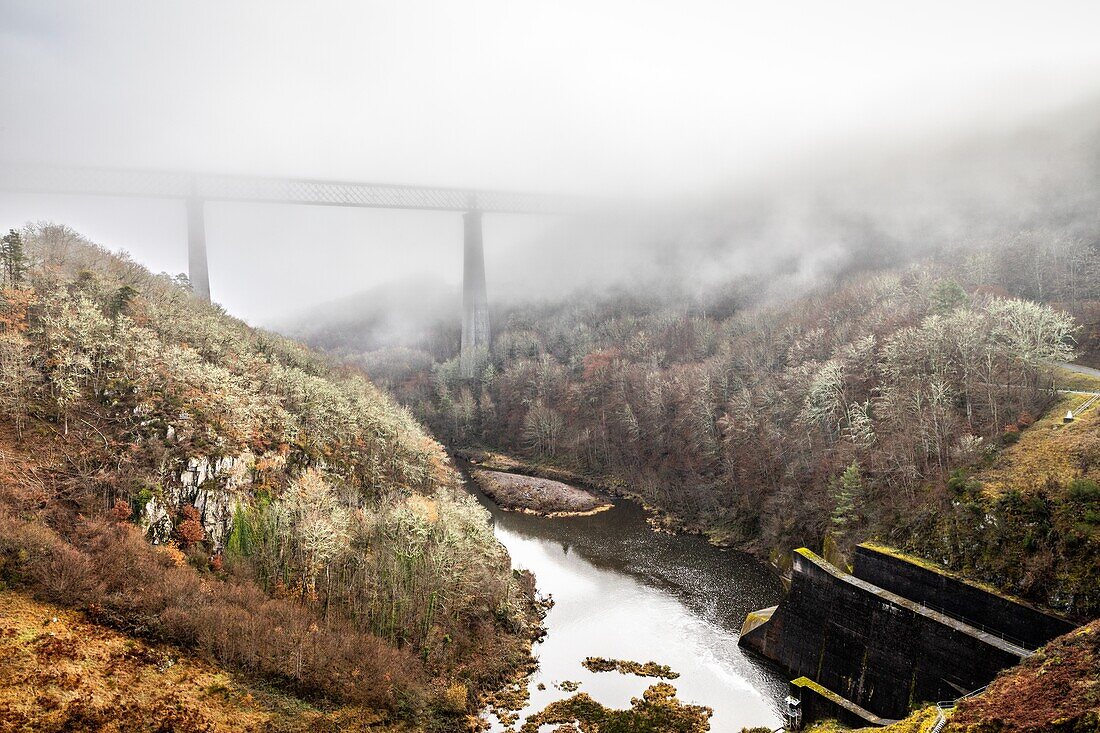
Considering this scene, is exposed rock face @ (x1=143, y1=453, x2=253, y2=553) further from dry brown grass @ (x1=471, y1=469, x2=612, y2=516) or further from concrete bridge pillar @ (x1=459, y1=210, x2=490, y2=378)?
concrete bridge pillar @ (x1=459, y1=210, x2=490, y2=378)

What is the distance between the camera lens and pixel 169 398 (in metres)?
23.0

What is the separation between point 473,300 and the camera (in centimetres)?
8956

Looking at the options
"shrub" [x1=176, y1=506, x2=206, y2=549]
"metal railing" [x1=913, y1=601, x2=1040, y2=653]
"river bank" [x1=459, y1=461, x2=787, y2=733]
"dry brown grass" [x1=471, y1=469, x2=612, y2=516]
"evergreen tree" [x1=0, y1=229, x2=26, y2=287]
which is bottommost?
"dry brown grass" [x1=471, y1=469, x2=612, y2=516]

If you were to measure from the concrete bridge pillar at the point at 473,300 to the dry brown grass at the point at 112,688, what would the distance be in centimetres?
7150

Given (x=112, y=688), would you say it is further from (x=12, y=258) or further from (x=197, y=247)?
(x=197, y=247)

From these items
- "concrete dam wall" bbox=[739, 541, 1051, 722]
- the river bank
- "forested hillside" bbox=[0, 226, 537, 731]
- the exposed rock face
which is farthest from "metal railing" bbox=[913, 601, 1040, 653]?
the exposed rock face

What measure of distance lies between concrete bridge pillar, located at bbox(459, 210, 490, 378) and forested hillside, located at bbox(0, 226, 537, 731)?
5716 centimetres

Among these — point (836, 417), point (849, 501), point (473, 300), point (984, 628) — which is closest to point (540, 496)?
point (836, 417)

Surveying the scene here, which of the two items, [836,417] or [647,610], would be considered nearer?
[647,610]

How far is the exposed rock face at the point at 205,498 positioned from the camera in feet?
66.1

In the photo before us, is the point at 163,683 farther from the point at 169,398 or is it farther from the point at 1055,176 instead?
the point at 1055,176

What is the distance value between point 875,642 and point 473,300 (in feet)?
243

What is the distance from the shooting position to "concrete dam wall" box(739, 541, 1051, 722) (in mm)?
18875

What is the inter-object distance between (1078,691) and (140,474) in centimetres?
2552
